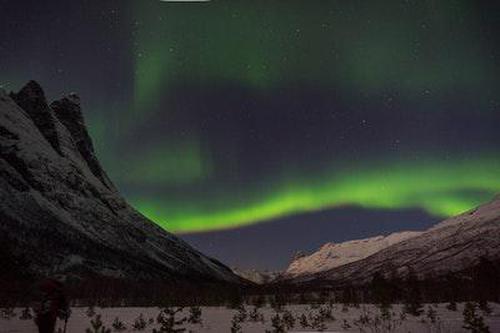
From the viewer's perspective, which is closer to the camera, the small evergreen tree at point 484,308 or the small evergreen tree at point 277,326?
the small evergreen tree at point 277,326

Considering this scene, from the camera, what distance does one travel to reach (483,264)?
42.8 meters

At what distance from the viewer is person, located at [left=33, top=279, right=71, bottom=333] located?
38.0 feet

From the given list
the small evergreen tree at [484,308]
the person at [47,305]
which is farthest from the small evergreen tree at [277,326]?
the small evergreen tree at [484,308]

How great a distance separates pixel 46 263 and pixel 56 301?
469 ft

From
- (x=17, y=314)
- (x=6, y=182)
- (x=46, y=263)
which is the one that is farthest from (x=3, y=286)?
(x=6, y=182)

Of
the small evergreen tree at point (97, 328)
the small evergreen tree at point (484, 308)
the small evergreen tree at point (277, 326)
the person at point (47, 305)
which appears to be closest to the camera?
the person at point (47, 305)

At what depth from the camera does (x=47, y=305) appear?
11.6 meters

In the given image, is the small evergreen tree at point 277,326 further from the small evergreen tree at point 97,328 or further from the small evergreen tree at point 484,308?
the small evergreen tree at point 484,308

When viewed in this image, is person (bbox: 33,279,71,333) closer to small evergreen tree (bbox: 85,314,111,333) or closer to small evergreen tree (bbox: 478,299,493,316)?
small evergreen tree (bbox: 85,314,111,333)

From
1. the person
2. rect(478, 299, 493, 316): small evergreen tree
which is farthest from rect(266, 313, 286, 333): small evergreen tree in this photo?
rect(478, 299, 493, 316): small evergreen tree

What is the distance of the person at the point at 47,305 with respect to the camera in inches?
456

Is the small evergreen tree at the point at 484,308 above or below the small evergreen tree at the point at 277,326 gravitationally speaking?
above

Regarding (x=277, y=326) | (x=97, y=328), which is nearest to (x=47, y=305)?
(x=97, y=328)

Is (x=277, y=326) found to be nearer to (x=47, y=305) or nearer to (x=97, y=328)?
(x=97, y=328)
